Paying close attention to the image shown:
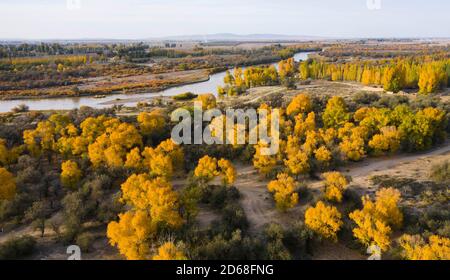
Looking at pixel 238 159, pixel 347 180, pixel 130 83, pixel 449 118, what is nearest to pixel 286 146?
pixel 238 159

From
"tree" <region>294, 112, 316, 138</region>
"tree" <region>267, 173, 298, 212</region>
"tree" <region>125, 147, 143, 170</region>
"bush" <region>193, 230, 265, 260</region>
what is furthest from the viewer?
"tree" <region>294, 112, 316, 138</region>

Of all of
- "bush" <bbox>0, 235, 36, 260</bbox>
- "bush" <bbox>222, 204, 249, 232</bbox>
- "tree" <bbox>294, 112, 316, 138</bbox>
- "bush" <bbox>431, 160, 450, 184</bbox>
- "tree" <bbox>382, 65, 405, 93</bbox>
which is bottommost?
"bush" <bbox>0, 235, 36, 260</bbox>

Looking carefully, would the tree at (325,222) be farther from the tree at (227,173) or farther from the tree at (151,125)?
the tree at (151,125)

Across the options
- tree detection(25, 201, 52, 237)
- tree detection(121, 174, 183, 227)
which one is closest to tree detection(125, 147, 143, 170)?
tree detection(121, 174, 183, 227)

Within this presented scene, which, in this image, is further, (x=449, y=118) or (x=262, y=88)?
(x=262, y=88)

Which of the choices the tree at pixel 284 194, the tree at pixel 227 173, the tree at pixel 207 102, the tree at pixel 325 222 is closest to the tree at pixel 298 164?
the tree at pixel 284 194

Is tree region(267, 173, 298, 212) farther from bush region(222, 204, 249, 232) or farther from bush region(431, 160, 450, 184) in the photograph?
bush region(431, 160, 450, 184)

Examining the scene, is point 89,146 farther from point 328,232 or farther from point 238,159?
point 328,232

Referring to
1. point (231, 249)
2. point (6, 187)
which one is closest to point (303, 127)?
point (231, 249)
